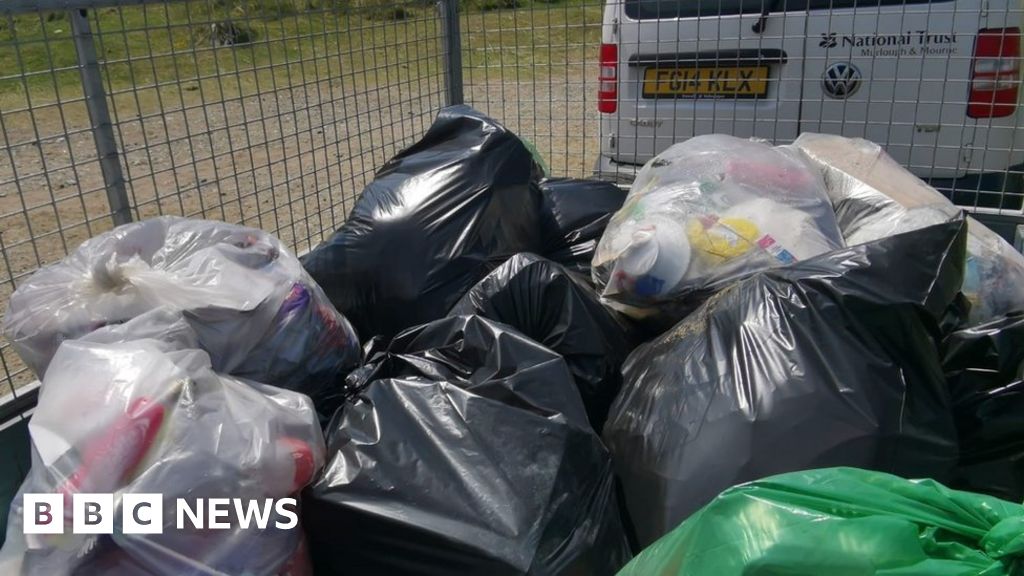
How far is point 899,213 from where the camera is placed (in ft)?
6.94

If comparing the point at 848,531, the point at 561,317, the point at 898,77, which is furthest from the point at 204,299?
the point at 898,77

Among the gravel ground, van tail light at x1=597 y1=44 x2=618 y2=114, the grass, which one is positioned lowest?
the gravel ground

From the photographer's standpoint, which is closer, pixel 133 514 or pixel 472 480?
pixel 133 514

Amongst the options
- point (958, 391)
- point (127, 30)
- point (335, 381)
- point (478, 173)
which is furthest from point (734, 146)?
point (127, 30)

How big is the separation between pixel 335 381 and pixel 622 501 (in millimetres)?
736

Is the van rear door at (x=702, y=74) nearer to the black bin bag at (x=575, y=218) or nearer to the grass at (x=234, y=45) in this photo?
the grass at (x=234, y=45)

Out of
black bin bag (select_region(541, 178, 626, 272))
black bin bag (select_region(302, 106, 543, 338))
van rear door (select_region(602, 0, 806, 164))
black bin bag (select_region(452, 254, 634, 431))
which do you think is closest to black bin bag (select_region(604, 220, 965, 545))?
black bin bag (select_region(452, 254, 634, 431))

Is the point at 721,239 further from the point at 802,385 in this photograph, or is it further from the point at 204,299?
the point at 204,299

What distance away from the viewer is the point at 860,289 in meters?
1.65

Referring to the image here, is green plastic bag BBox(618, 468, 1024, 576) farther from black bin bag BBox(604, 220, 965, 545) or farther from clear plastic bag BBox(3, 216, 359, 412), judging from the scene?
clear plastic bag BBox(3, 216, 359, 412)

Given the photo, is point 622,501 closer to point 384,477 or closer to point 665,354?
point 665,354

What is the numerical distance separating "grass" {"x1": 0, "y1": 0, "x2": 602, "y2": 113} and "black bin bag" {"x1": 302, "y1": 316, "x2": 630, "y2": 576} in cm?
113

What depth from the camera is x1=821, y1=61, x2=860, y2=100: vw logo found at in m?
2.91

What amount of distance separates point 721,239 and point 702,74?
4.28 feet
